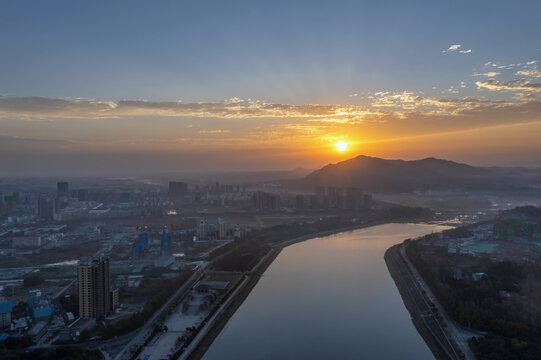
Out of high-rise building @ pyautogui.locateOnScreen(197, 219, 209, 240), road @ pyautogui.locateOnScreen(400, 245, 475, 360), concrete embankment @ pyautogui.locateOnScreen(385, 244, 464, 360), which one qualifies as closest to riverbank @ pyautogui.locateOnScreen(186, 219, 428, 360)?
high-rise building @ pyautogui.locateOnScreen(197, 219, 209, 240)

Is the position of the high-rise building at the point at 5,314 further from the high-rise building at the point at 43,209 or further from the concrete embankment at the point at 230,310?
the high-rise building at the point at 43,209

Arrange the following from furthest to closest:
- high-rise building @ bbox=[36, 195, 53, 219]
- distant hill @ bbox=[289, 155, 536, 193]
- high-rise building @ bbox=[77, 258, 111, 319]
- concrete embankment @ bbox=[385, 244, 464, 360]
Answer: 1. distant hill @ bbox=[289, 155, 536, 193]
2. high-rise building @ bbox=[36, 195, 53, 219]
3. high-rise building @ bbox=[77, 258, 111, 319]
4. concrete embankment @ bbox=[385, 244, 464, 360]

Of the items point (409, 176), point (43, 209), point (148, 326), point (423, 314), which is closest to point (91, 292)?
point (148, 326)

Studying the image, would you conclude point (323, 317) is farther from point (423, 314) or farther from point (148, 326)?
point (148, 326)

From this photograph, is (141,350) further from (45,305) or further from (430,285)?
(430,285)

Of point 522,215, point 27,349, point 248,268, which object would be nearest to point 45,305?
point 27,349

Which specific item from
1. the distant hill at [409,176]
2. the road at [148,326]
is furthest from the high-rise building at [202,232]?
the distant hill at [409,176]

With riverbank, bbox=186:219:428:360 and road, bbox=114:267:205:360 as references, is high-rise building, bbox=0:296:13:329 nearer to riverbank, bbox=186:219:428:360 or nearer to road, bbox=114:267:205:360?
road, bbox=114:267:205:360

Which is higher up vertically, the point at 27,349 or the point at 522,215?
the point at 522,215
